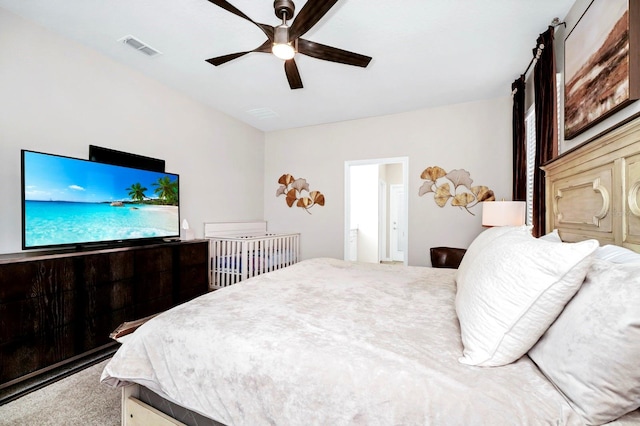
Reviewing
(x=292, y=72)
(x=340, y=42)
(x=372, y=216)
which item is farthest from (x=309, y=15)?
(x=372, y=216)

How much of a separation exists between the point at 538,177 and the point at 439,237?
187 centimetres

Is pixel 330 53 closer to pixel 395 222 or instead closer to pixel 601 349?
pixel 601 349

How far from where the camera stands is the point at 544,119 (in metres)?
2.15

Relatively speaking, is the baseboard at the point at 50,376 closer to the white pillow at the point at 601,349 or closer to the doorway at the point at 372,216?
the white pillow at the point at 601,349

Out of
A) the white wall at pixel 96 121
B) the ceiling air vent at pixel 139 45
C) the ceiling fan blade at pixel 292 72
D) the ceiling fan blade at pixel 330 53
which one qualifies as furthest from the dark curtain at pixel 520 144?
the white wall at pixel 96 121

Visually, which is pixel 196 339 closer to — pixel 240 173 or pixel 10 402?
pixel 10 402

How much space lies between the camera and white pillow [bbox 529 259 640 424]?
611mm

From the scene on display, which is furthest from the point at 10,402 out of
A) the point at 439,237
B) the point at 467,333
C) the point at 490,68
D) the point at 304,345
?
the point at 490,68

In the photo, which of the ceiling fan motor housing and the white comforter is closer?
the white comforter

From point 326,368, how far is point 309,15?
184 centimetres

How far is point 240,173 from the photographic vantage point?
184 inches

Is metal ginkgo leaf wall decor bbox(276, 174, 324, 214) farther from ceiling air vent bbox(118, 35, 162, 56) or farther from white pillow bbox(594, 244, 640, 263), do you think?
white pillow bbox(594, 244, 640, 263)

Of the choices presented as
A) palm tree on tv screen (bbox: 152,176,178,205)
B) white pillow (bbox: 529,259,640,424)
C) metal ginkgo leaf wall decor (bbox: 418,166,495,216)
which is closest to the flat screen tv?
palm tree on tv screen (bbox: 152,176,178,205)

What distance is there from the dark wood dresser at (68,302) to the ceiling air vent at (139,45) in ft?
6.16
